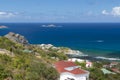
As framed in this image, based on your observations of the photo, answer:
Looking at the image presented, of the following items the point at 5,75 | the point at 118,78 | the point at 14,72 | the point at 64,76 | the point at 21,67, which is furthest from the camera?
the point at 118,78

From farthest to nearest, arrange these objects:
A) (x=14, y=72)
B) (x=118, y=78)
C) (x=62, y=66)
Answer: (x=118, y=78), (x=62, y=66), (x=14, y=72)

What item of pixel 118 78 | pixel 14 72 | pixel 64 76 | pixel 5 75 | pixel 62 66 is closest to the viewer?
pixel 5 75

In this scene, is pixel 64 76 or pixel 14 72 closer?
pixel 14 72

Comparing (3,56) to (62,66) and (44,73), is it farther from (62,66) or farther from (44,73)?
(62,66)

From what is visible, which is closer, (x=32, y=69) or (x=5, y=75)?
(x=5, y=75)

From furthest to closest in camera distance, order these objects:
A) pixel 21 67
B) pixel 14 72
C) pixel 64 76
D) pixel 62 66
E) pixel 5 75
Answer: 1. pixel 62 66
2. pixel 64 76
3. pixel 21 67
4. pixel 14 72
5. pixel 5 75

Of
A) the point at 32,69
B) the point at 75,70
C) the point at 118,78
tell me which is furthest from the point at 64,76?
the point at 118,78

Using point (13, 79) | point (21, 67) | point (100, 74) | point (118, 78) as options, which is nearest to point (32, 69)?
point (21, 67)

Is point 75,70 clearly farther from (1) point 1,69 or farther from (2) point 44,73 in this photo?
(1) point 1,69

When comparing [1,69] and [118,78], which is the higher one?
[1,69]
